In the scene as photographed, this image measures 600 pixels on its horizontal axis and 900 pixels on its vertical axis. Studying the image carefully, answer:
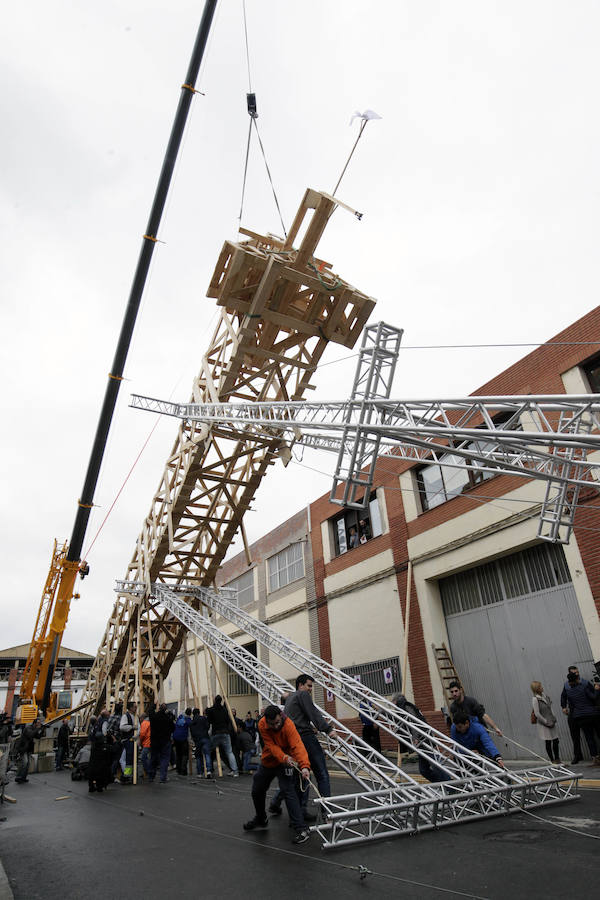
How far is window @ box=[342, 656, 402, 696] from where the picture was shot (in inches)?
639

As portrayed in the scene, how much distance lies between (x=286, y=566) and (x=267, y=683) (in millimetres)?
12284

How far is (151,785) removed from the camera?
11906 millimetres

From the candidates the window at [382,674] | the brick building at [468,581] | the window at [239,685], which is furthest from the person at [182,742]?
the window at [239,685]

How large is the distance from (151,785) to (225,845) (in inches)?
279

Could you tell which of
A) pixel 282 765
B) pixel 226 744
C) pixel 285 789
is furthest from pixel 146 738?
pixel 285 789

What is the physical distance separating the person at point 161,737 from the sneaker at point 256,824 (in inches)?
242

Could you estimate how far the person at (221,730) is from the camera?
12594mm

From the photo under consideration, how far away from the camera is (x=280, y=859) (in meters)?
5.18

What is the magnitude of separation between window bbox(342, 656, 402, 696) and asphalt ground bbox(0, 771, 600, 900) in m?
8.56

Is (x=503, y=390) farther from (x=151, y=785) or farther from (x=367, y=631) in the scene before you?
(x=151, y=785)

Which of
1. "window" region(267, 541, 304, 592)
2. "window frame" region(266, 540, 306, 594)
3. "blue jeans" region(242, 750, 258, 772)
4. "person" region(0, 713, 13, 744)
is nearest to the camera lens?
"blue jeans" region(242, 750, 258, 772)

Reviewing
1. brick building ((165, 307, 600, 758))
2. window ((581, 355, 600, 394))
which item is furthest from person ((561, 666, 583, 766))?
window ((581, 355, 600, 394))

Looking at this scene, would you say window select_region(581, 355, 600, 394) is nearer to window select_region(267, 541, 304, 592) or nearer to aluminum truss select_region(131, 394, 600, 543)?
aluminum truss select_region(131, 394, 600, 543)

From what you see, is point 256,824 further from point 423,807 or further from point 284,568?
point 284,568
